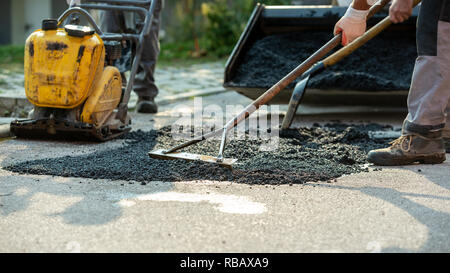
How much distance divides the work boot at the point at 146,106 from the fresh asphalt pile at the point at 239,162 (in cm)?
119

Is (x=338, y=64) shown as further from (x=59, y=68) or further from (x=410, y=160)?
(x=59, y=68)

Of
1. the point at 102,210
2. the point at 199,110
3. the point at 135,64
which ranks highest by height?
the point at 135,64

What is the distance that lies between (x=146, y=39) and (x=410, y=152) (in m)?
2.68

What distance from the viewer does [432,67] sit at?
10.9 feet

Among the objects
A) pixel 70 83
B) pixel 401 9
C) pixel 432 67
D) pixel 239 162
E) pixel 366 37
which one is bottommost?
pixel 239 162

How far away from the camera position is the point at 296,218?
7.91ft

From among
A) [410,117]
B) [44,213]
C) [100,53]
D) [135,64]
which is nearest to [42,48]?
[100,53]

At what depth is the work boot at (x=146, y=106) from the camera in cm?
540

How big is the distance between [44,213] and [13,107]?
9.98 ft

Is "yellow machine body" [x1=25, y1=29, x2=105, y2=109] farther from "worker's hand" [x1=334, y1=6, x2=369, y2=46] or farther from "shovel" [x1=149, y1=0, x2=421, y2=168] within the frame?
"worker's hand" [x1=334, y1=6, x2=369, y2=46]

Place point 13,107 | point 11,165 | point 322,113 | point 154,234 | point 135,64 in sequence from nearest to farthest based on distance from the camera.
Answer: point 154,234 → point 11,165 → point 135,64 → point 13,107 → point 322,113

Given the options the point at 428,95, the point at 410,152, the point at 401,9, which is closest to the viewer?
the point at 401,9

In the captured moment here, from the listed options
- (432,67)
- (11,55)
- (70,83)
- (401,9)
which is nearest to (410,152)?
(432,67)
